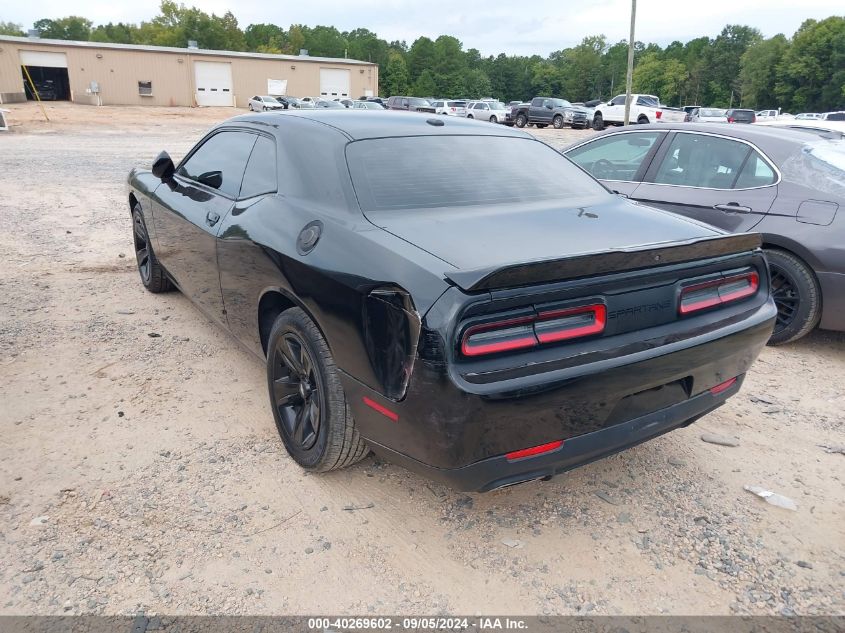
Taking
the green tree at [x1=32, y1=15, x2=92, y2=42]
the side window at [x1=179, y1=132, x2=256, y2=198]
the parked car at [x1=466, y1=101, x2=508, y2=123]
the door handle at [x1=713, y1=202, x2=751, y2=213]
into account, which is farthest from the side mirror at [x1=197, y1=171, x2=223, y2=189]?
the green tree at [x1=32, y1=15, x2=92, y2=42]

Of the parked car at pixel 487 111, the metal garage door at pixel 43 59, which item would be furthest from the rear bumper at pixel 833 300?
the metal garage door at pixel 43 59

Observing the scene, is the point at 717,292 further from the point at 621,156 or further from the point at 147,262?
the point at 147,262

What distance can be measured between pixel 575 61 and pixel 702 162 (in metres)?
117

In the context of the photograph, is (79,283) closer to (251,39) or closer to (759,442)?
(759,442)

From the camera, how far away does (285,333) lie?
2830 mm

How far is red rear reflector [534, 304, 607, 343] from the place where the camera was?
2.09m

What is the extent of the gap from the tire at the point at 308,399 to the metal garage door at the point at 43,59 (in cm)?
5199

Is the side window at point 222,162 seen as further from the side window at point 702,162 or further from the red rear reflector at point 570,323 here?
the side window at point 702,162

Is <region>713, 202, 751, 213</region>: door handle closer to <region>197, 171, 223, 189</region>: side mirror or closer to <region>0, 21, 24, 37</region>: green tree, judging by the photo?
<region>197, 171, 223, 189</region>: side mirror

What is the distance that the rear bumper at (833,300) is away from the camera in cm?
410

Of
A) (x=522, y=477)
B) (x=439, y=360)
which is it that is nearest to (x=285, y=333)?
(x=439, y=360)

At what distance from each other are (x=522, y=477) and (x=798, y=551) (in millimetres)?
1242

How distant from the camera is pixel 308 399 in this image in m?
2.82

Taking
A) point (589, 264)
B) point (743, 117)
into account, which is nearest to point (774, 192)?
point (589, 264)
